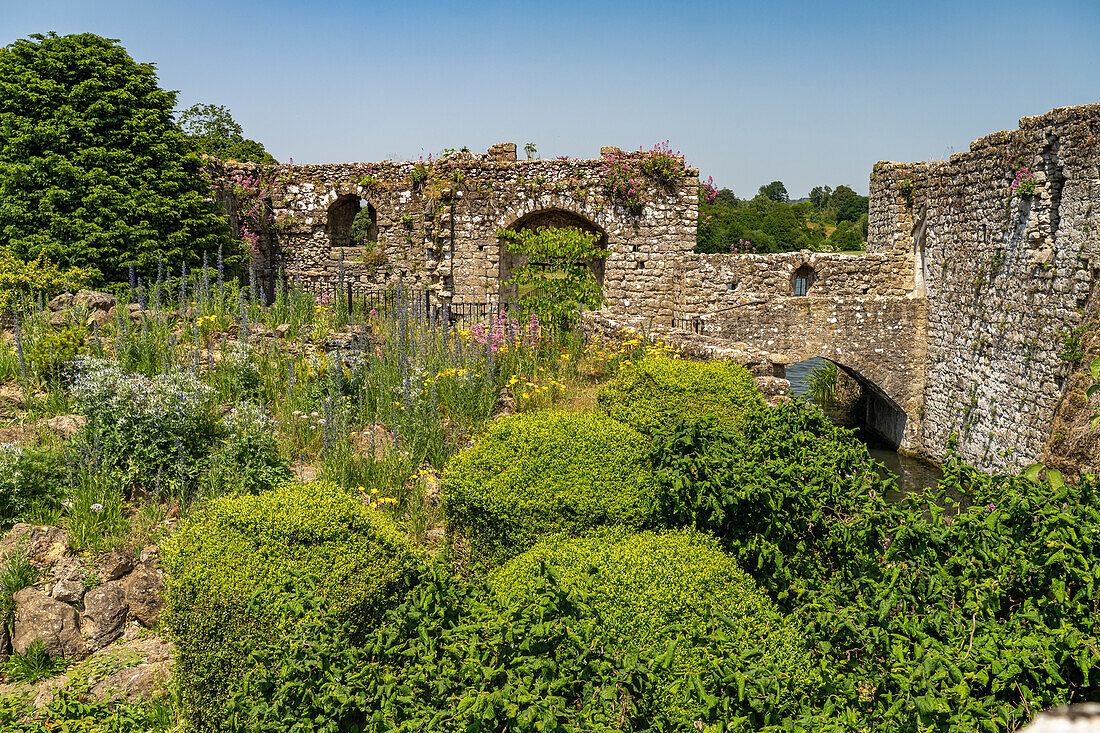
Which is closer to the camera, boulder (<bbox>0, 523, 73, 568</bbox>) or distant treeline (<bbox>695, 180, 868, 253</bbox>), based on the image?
boulder (<bbox>0, 523, 73, 568</bbox>)

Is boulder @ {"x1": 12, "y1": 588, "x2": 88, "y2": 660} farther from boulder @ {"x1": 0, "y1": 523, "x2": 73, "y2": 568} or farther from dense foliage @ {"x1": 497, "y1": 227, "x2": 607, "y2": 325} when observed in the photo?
dense foliage @ {"x1": 497, "y1": 227, "x2": 607, "y2": 325}

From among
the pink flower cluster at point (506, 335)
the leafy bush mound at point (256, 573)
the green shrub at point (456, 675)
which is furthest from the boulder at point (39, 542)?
the pink flower cluster at point (506, 335)

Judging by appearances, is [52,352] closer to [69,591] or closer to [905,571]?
[69,591]

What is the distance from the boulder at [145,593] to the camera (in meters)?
4.44

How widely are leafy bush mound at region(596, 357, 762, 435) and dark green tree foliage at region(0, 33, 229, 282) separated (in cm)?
820

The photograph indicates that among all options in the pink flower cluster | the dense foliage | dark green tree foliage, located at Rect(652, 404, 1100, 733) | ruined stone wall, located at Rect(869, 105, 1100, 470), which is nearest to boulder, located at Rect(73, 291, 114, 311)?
the pink flower cluster

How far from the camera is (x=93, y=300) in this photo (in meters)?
8.57

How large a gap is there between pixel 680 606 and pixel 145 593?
334 cm

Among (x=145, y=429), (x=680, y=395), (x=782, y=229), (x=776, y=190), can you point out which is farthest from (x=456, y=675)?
(x=776, y=190)

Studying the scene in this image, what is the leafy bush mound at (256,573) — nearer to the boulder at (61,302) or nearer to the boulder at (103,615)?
the boulder at (103,615)

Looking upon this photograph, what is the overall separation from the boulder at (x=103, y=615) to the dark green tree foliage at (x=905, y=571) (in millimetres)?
3408

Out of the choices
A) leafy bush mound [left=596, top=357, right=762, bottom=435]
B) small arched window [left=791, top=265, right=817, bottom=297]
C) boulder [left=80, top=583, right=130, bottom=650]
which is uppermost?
small arched window [left=791, top=265, right=817, bottom=297]

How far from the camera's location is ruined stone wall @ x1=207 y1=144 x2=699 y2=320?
12.5m

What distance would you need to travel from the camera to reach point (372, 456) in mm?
5910
